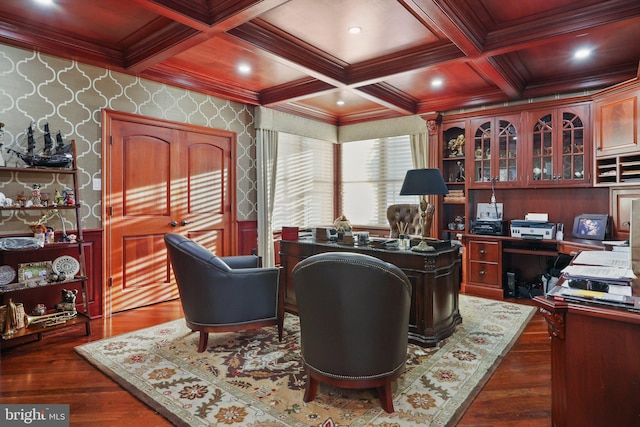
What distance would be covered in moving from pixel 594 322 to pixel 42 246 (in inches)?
152

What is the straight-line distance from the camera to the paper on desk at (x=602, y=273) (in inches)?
67.6

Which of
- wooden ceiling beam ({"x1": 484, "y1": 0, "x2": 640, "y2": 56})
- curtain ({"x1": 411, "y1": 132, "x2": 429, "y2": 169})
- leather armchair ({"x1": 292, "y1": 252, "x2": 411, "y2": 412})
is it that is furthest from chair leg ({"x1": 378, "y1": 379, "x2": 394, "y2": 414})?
curtain ({"x1": 411, "y1": 132, "x2": 429, "y2": 169})

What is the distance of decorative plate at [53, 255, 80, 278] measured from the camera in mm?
3466

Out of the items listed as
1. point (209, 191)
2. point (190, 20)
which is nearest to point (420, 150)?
point (209, 191)

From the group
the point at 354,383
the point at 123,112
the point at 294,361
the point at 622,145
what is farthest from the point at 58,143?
the point at 622,145

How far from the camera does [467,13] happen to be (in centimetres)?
297

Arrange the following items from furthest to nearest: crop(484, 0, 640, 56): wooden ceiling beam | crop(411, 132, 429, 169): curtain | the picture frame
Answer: crop(411, 132, 429, 169): curtain → the picture frame → crop(484, 0, 640, 56): wooden ceiling beam

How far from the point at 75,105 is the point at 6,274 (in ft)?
5.52

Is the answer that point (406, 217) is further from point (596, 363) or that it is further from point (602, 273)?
point (596, 363)

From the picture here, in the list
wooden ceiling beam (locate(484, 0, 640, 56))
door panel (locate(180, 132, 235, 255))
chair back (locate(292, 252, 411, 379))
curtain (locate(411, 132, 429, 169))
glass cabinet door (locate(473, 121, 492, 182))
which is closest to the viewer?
chair back (locate(292, 252, 411, 379))

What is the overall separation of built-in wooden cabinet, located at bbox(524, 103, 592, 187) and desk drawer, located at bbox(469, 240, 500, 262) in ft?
2.89

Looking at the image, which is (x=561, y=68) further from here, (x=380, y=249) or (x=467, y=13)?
(x=380, y=249)

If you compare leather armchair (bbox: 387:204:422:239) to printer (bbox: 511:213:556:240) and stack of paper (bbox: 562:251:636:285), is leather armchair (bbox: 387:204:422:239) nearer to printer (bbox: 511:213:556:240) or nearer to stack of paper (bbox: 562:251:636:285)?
printer (bbox: 511:213:556:240)

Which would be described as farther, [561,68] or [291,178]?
[291,178]
